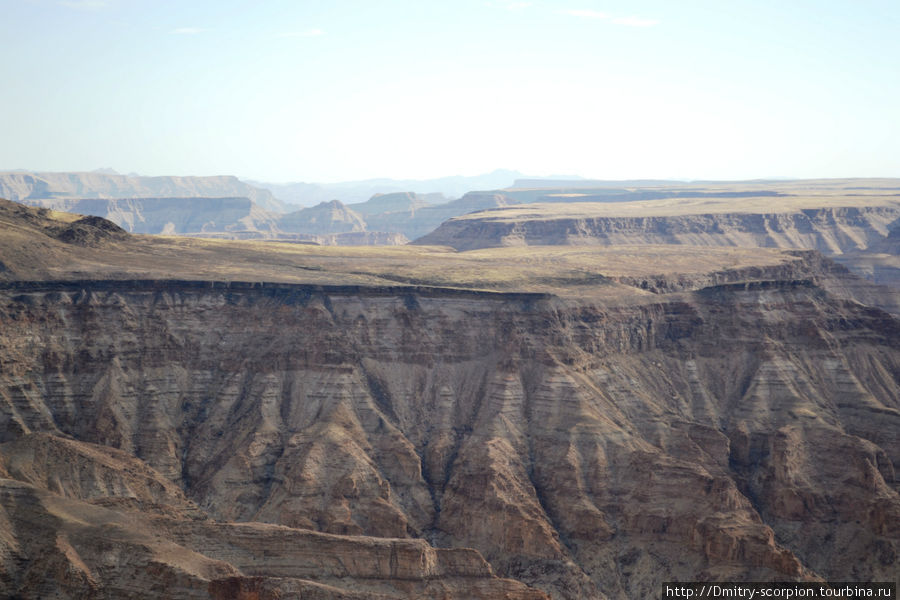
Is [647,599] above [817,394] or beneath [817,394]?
beneath

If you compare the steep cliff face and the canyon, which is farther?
the steep cliff face

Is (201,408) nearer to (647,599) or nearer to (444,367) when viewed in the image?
(444,367)

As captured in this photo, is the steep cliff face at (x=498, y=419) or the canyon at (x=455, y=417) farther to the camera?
the steep cliff face at (x=498, y=419)

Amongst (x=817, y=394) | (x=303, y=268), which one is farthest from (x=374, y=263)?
(x=817, y=394)

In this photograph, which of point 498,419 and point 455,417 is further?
point 455,417
